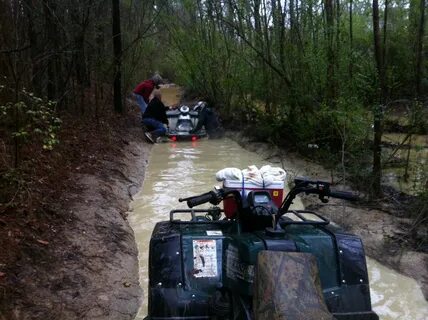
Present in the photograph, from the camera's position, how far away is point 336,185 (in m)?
8.62

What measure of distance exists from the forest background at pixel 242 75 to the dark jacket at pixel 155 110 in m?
1.01

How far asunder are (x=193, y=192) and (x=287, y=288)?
6.72 metres

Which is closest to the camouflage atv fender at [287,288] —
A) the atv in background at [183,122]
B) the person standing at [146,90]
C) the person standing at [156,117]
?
the person standing at [156,117]

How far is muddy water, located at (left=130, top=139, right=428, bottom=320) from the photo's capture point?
5152mm

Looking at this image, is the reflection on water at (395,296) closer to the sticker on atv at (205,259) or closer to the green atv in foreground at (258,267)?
the green atv in foreground at (258,267)

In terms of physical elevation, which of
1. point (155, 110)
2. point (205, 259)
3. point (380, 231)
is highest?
point (155, 110)

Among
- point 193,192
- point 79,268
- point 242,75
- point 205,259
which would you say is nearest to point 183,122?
point 242,75

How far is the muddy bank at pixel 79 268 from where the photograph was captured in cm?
415

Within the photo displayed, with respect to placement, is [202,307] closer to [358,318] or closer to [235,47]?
[358,318]

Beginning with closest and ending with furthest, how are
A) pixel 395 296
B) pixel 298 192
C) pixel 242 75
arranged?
pixel 298 192 → pixel 395 296 → pixel 242 75

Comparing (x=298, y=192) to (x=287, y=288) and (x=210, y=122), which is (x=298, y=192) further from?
(x=210, y=122)

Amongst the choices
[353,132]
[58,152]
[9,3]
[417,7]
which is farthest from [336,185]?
[417,7]

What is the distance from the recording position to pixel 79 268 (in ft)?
16.1

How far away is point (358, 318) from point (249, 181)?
1.48 metres
